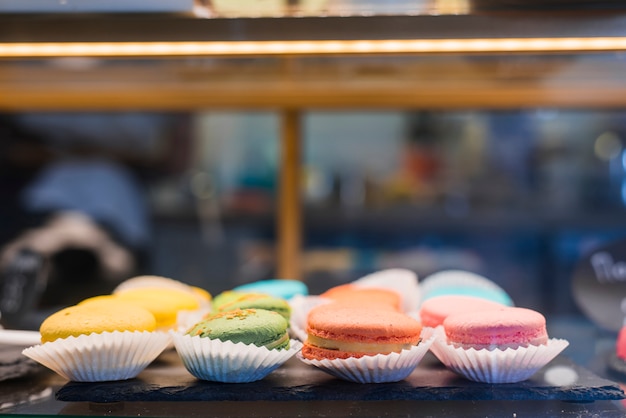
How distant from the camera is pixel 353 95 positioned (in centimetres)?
160

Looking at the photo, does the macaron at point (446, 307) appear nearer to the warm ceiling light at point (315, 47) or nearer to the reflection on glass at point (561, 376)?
the reflection on glass at point (561, 376)

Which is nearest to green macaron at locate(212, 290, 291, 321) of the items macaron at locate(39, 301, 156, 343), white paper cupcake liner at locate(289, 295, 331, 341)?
white paper cupcake liner at locate(289, 295, 331, 341)

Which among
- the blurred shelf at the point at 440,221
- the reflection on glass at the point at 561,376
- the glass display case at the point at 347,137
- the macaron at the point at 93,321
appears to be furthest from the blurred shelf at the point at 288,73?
the blurred shelf at the point at 440,221

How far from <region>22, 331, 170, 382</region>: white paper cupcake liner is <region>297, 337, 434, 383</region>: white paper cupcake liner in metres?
0.22

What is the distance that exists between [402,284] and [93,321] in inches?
22.9

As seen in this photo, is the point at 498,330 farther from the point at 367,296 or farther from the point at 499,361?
the point at 367,296

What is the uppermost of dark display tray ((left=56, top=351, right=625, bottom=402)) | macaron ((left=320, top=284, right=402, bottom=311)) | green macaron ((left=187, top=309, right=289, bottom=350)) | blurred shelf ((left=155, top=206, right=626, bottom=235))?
green macaron ((left=187, top=309, right=289, bottom=350))

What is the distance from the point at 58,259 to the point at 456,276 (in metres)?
1.64

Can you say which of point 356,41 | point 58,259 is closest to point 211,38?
point 356,41

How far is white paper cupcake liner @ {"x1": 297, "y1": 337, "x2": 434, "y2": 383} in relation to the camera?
811 millimetres

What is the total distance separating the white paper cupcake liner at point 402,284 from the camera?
1154 mm

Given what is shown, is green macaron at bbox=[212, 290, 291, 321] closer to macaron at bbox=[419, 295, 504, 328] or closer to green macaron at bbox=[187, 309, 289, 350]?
green macaron at bbox=[187, 309, 289, 350]

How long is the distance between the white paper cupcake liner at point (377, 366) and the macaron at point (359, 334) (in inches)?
0.5

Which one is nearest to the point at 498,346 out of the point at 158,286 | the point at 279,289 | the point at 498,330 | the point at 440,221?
the point at 498,330
